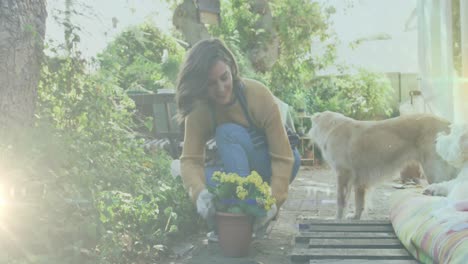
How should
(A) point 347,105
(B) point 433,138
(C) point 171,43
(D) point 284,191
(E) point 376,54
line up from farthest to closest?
(E) point 376,54
(A) point 347,105
(C) point 171,43
(B) point 433,138
(D) point 284,191

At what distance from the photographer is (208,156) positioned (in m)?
4.81

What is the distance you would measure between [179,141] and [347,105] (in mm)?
Result: 6808

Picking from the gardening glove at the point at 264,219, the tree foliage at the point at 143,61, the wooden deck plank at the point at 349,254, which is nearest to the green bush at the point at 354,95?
the tree foliage at the point at 143,61

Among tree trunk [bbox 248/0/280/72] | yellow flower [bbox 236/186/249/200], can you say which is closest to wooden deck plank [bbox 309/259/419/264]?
yellow flower [bbox 236/186/249/200]

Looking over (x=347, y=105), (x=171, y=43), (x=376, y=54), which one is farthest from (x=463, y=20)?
(x=376, y=54)

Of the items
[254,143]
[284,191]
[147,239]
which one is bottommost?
[147,239]

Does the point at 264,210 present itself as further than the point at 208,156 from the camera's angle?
No

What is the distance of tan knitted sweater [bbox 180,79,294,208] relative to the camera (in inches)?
145

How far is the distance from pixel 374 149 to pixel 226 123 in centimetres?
157

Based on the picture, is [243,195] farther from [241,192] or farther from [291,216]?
[291,216]

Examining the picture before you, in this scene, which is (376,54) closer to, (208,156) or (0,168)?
(208,156)

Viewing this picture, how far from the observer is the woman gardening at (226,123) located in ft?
11.7

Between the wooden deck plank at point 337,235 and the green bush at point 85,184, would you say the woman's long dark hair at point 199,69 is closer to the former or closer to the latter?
the green bush at point 85,184

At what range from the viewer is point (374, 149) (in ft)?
16.1
